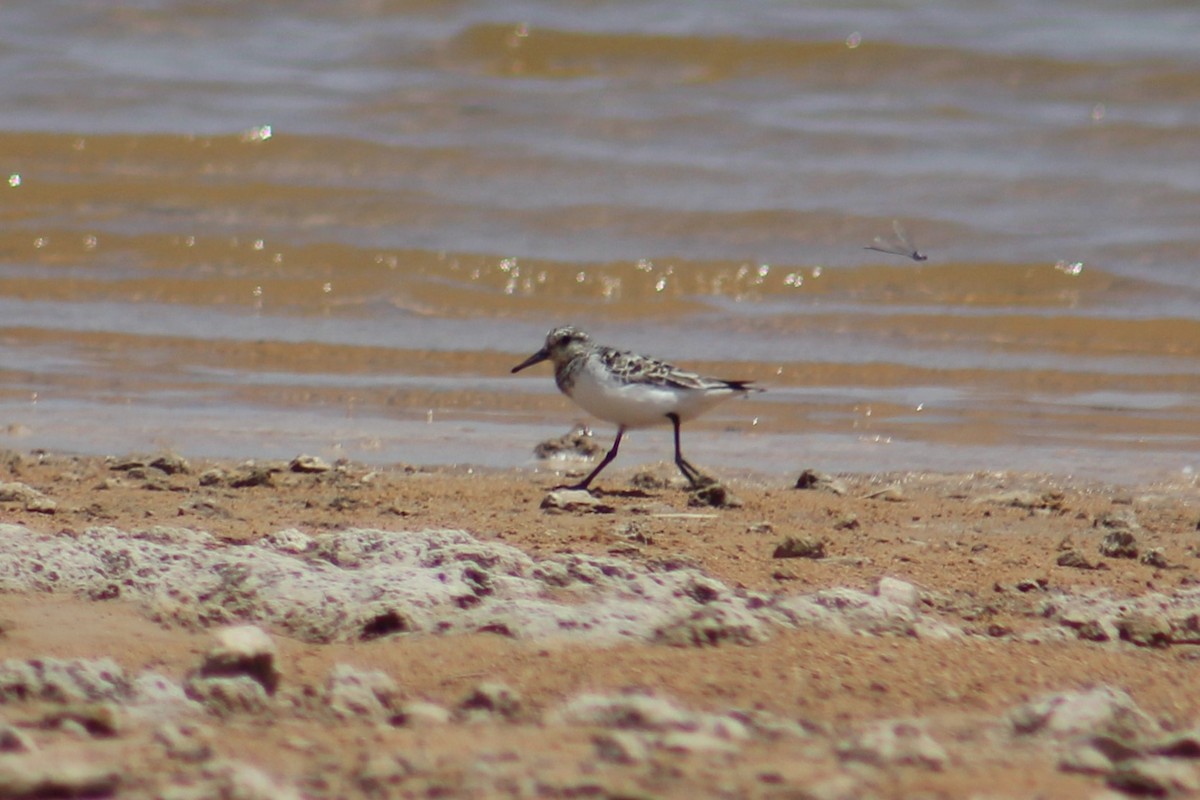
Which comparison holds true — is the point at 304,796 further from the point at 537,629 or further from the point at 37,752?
the point at 537,629

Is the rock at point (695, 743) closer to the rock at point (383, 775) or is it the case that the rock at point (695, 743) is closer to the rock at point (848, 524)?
the rock at point (383, 775)

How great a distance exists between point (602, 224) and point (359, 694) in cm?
1033

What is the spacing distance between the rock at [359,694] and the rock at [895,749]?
906 mm

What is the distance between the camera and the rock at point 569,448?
299 inches

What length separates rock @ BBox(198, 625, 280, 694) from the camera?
3494 millimetres

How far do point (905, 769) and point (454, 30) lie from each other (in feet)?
53.4

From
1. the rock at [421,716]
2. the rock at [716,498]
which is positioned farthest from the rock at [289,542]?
the rock at [716,498]

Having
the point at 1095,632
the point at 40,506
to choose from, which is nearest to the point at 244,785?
the point at 1095,632

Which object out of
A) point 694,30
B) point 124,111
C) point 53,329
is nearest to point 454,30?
point 694,30

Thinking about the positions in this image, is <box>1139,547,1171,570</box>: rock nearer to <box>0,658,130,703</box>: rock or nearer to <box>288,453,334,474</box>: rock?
<box>288,453,334,474</box>: rock

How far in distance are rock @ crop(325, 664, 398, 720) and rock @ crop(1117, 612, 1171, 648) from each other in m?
1.91

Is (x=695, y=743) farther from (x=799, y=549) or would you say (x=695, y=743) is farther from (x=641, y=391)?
(x=641, y=391)

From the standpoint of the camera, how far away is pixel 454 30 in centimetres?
1853

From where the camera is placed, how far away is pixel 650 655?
3.93 meters
